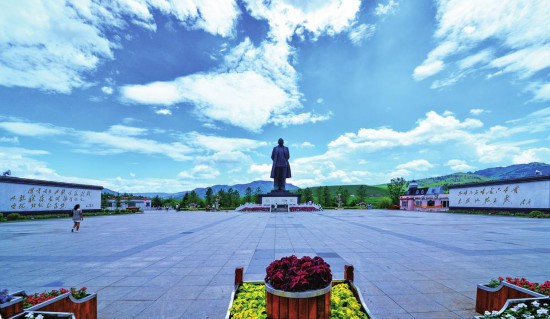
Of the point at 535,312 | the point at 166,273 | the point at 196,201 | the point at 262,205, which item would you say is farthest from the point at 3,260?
the point at 196,201

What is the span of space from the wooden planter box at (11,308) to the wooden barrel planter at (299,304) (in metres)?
2.89

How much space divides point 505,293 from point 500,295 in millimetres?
80

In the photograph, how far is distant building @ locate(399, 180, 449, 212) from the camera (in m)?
50.3

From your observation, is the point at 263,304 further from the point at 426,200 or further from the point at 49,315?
the point at 426,200

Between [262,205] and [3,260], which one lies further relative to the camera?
[262,205]

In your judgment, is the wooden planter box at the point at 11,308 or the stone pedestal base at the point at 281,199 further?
the stone pedestal base at the point at 281,199

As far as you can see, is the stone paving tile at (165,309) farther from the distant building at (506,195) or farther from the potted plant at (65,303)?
the distant building at (506,195)

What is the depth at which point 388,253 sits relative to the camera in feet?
30.2

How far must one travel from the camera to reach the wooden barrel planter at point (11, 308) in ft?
9.84

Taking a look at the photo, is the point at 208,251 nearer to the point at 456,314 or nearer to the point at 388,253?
the point at 388,253

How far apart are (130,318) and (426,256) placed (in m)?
8.31

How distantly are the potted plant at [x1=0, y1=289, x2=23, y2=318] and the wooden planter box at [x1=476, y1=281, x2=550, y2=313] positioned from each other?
20.5 feet

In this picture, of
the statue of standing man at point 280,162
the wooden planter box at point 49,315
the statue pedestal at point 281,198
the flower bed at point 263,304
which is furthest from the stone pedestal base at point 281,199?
the wooden planter box at point 49,315

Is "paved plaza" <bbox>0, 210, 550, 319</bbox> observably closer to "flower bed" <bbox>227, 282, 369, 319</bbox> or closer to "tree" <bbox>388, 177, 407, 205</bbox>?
"flower bed" <bbox>227, 282, 369, 319</bbox>
